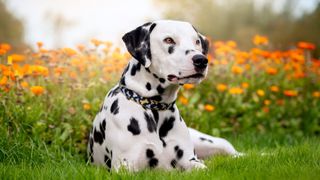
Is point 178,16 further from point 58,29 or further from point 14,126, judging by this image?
point 14,126

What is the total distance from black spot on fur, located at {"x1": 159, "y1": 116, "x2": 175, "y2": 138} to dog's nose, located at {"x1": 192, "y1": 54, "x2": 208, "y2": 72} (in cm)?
67

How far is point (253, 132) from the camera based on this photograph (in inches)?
328

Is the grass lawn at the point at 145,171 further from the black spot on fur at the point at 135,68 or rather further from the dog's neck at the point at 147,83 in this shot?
the black spot on fur at the point at 135,68

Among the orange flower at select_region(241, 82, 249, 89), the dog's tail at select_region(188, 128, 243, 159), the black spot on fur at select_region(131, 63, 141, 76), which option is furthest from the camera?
the orange flower at select_region(241, 82, 249, 89)

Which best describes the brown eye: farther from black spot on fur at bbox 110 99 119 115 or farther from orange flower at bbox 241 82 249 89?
orange flower at bbox 241 82 249 89

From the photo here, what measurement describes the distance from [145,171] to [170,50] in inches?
42.1

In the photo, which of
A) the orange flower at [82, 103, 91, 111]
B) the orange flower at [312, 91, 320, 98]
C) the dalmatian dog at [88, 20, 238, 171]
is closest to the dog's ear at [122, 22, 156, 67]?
the dalmatian dog at [88, 20, 238, 171]

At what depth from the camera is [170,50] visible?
4629mm

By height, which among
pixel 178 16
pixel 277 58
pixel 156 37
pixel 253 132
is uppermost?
pixel 156 37

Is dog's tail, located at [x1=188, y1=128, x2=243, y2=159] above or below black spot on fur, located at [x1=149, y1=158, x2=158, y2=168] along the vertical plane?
below

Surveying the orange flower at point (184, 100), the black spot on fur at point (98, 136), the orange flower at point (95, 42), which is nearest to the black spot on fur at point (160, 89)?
the black spot on fur at point (98, 136)

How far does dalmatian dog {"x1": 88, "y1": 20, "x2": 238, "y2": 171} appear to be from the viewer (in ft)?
15.1

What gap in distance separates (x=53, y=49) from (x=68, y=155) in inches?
89.1

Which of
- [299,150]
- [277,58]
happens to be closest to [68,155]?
[299,150]
